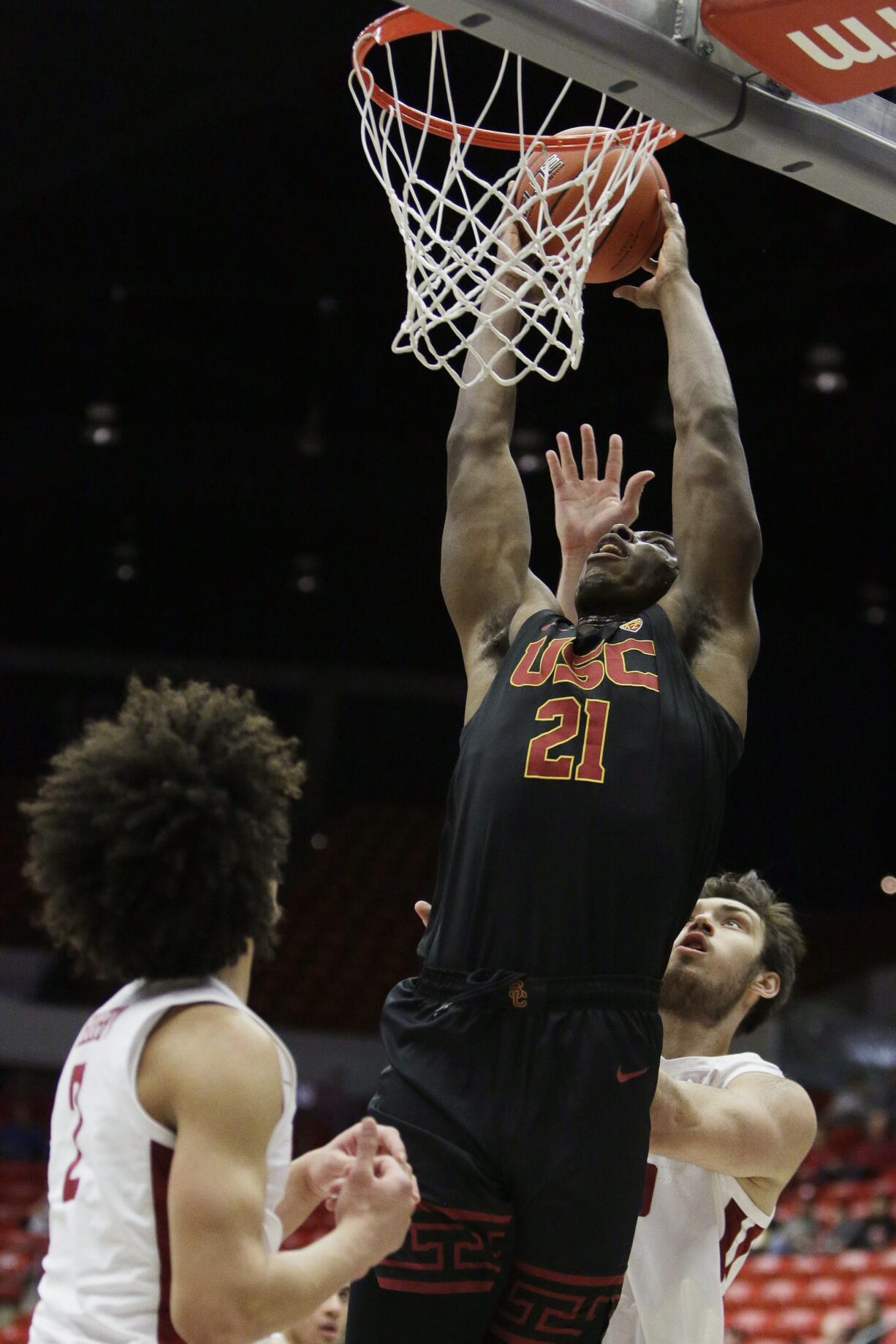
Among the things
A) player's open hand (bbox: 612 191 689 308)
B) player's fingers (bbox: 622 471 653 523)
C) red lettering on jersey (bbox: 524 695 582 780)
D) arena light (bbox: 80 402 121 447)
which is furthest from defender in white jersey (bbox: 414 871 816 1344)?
arena light (bbox: 80 402 121 447)

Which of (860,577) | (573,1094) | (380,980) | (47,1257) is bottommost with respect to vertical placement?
(380,980)

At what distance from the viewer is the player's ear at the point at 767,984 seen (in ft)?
11.2

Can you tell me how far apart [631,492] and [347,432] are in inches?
450

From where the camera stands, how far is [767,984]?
3.44 metres

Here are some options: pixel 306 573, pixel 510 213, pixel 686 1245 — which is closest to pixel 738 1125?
pixel 686 1245

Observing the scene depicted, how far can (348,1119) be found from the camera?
1295 centimetres

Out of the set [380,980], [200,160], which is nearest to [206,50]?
[200,160]

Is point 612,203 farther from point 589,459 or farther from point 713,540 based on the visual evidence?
point 713,540

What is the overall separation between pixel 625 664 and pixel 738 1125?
91cm

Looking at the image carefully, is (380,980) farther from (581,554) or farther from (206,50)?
(581,554)

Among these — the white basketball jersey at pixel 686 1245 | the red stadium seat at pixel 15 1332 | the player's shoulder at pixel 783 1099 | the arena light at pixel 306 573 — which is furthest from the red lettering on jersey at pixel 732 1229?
the arena light at pixel 306 573

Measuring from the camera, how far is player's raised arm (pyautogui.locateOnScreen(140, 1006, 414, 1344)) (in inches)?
71.4

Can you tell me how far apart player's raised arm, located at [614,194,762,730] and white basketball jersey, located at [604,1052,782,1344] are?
0.86m

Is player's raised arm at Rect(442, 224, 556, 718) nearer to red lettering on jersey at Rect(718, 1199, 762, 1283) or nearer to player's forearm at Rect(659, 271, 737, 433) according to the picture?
player's forearm at Rect(659, 271, 737, 433)
